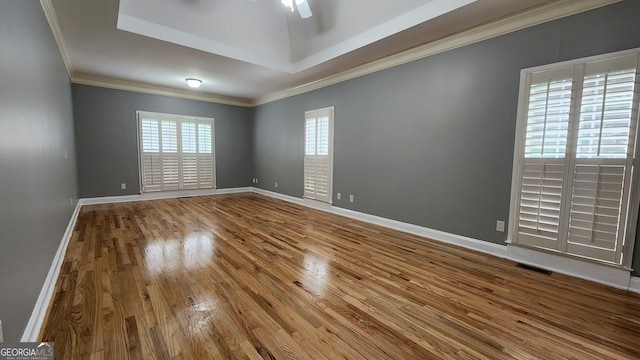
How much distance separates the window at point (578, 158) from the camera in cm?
228

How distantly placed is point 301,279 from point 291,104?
4.64m

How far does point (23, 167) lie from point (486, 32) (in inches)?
170

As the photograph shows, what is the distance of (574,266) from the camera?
2551 mm

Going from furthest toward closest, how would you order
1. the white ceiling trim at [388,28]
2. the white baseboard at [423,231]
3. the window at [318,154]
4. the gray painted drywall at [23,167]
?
the window at [318,154]
the white baseboard at [423,231]
the white ceiling trim at [388,28]
the gray painted drywall at [23,167]

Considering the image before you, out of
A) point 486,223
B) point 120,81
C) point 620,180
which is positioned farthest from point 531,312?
point 120,81

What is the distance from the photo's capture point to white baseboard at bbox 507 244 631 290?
7.63ft

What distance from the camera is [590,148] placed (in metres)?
2.42

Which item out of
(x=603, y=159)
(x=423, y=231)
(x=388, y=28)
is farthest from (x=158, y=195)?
(x=603, y=159)

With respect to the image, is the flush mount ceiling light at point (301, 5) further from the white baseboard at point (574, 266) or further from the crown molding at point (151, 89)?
the crown molding at point (151, 89)

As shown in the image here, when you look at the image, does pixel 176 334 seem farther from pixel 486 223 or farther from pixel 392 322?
pixel 486 223

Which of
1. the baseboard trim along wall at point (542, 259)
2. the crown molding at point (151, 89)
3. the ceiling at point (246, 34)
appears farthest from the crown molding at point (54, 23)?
the baseboard trim along wall at point (542, 259)

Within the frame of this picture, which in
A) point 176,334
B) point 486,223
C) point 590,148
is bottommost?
point 176,334

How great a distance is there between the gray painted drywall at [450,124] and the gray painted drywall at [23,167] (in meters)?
3.84
